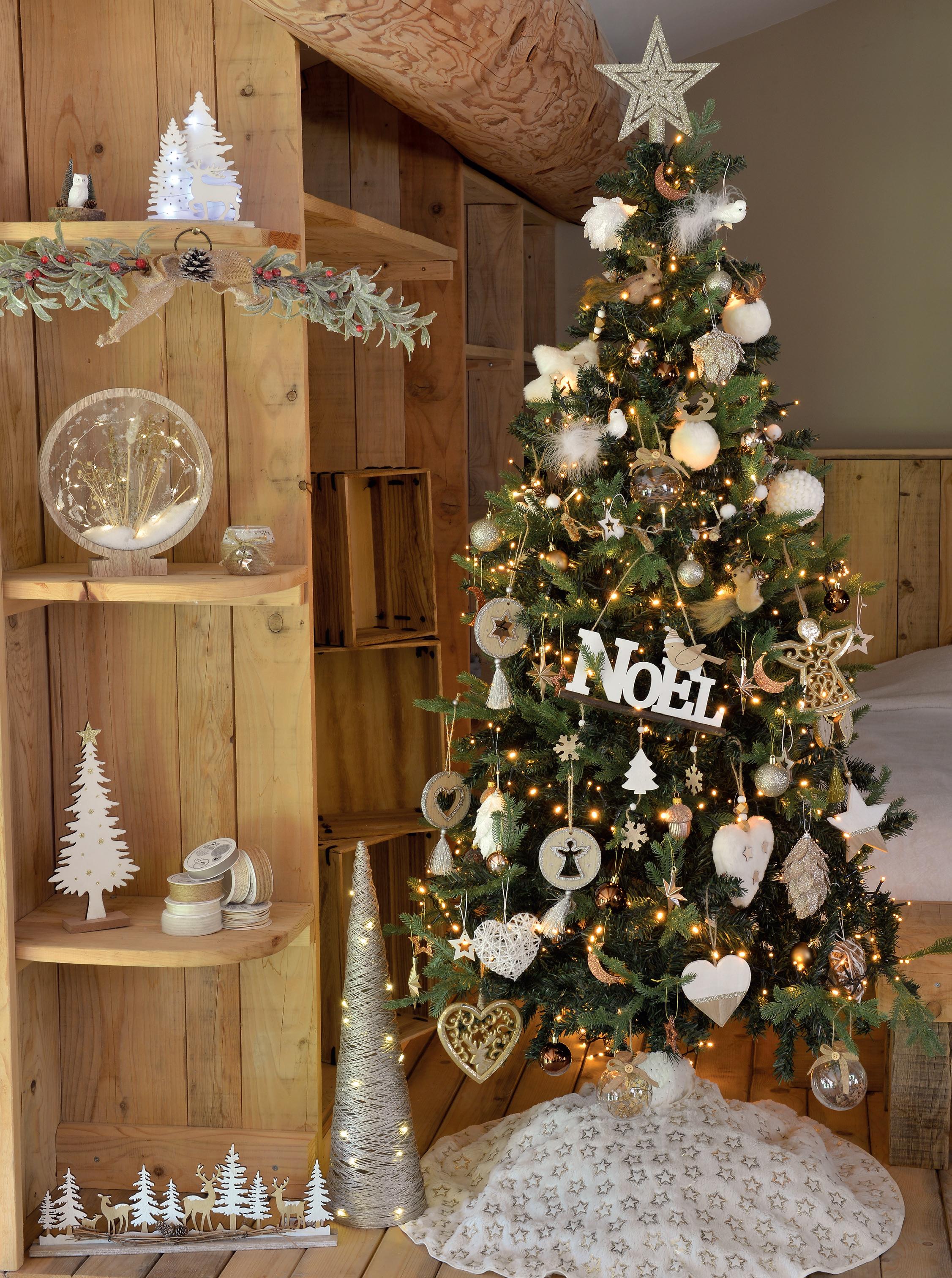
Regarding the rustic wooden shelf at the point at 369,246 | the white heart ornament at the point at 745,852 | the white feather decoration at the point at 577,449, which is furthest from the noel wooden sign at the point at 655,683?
the rustic wooden shelf at the point at 369,246

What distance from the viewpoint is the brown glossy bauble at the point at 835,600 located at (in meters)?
2.05

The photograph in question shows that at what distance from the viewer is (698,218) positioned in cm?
196

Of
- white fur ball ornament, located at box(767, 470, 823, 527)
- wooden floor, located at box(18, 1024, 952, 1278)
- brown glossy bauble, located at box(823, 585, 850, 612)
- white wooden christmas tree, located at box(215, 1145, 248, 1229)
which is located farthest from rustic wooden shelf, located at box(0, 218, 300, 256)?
wooden floor, located at box(18, 1024, 952, 1278)

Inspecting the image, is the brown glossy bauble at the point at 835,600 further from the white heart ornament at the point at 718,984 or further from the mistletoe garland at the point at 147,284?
the mistletoe garland at the point at 147,284

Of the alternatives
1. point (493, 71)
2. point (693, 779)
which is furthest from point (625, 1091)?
point (493, 71)

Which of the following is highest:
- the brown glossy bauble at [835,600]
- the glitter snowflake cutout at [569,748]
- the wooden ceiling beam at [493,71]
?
the wooden ceiling beam at [493,71]

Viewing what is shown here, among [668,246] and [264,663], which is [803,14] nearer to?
[668,246]

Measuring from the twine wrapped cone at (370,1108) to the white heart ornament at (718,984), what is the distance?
53 cm

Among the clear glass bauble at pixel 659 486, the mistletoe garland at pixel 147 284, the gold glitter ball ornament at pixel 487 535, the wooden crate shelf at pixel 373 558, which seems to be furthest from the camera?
the wooden crate shelf at pixel 373 558

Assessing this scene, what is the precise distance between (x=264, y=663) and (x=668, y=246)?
969 mm

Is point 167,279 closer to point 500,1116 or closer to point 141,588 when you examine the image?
point 141,588

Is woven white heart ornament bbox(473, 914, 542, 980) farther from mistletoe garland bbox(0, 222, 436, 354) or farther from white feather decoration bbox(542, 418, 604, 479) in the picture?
mistletoe garland bbox(0, 222, 436, 354)

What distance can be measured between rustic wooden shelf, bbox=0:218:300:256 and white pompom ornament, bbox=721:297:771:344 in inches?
28.3

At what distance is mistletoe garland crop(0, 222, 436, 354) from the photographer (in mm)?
1803
